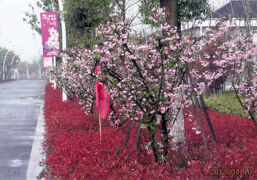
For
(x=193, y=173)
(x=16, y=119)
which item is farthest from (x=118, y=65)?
(x=16, y=119)

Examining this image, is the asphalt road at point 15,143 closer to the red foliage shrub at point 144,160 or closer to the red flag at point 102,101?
the red foliage shrub at point 144,160

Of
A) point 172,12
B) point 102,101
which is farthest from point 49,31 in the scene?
point 172,12

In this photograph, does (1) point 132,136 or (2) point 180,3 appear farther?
(2) point 180,3

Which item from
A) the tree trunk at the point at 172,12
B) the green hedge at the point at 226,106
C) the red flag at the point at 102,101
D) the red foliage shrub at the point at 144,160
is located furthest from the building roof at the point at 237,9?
the red foliage shrub at the point at 144,160

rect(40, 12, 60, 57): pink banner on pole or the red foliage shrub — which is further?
rect(40, 12, 60, 57): pink banner on pole

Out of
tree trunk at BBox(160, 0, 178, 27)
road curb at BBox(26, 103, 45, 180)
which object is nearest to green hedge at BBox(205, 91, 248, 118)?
tree trunk at BBox(160, 0, 178, 27)

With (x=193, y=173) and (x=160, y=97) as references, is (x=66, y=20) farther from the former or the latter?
(x=193, y=173)

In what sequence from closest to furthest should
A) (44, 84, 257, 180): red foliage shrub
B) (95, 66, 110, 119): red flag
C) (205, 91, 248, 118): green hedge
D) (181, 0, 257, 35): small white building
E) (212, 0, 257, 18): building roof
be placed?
(44, 84, 257, 180): red foliage shrub → (95, 66, 110, 119): red flag → (181, 0, 257, 35): small white building → (205, 91, 248, 118): green hedge → (212, 0, 257, 18): building roof

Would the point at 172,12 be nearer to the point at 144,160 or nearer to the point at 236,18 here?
the point at 144,160

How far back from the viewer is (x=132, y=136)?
301 inches

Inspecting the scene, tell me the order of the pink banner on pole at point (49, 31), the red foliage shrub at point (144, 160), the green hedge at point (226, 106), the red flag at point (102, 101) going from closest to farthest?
the red foliage shrub at point (144, 160) < the red flag at point (102, 101) < the green hedge at point (226, 106) < the pink banner on pole at point (49, 31)

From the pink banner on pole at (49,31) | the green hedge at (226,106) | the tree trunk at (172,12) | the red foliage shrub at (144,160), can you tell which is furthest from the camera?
the pink banner on pole at (49,31)

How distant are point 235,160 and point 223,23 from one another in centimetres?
193

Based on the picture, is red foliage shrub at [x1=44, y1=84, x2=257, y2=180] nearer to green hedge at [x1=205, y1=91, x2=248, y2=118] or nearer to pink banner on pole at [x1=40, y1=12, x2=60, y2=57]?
green hedge at [x1=205, y1=91, x2=248, y2=118]
